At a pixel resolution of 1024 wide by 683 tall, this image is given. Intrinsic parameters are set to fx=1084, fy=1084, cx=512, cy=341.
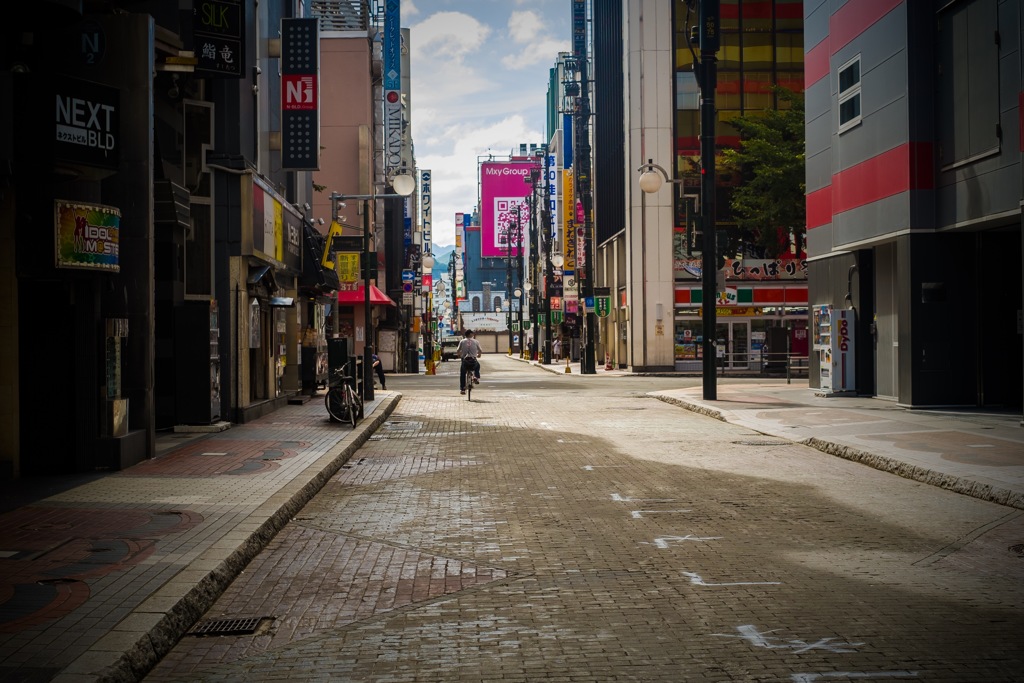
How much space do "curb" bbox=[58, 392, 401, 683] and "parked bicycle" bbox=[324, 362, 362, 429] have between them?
871 centimetres

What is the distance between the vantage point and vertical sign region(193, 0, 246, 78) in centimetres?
1759

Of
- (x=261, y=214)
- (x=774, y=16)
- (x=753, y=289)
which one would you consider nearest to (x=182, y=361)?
(x=261, y=214)

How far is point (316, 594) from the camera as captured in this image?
6.84 metres

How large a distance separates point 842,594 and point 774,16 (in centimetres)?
5007

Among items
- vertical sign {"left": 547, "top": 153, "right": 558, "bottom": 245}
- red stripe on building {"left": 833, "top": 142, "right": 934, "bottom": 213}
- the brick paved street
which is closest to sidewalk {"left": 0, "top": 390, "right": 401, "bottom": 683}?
the brick paved street

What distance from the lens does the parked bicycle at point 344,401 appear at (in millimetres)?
18984

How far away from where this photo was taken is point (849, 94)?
24.0 m

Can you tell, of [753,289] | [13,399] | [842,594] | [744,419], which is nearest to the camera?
[842,594]

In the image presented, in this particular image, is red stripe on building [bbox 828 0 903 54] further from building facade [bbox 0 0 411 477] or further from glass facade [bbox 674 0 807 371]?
glass facade [bbox 674 0 807 371]

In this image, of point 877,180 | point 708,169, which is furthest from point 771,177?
point 877,180

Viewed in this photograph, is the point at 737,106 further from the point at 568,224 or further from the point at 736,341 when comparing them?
the point at 568,224

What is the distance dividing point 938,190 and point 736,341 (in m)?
31.8

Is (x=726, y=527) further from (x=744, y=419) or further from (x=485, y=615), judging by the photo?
(x=744, y=419)

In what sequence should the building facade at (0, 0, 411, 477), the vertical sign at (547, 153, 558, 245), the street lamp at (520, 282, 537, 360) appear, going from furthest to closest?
the street lamp at (520, 282, 537, 360)
the vertical sign at (547, 153, 558, 245)
the building facade at (0, 0, 411, 477)
